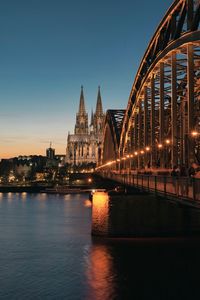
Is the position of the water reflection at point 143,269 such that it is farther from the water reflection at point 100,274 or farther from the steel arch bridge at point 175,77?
the steel arch bridge at point 175,77

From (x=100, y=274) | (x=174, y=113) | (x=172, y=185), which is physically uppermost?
(x=174, y=113)

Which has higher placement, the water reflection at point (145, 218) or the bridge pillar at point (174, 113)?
the bridge pillar at point (174, 113)

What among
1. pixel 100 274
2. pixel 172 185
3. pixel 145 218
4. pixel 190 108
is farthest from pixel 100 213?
pixel 172 185

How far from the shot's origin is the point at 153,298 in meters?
24.9

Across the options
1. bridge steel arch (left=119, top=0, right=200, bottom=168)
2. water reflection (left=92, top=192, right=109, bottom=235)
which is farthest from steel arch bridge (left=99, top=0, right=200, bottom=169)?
water reflection (left=92, top=192, right=109, bottom=235)

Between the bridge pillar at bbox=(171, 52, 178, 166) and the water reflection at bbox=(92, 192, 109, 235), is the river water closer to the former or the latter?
the water reflection at bbox=(92, 192, 109, 235)

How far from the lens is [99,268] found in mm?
31938

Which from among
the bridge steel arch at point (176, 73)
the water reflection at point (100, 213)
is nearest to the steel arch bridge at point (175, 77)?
the bridge steel arch at point (176, 73)

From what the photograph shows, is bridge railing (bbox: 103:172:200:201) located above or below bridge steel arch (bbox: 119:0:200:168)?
below

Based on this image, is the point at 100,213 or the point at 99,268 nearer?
the point at 99,268

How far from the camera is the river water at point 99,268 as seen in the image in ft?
87.1

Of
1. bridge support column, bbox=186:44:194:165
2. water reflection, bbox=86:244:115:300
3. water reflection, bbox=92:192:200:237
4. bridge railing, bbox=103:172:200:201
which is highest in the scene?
bridge support column, bbox=186:44:194:165

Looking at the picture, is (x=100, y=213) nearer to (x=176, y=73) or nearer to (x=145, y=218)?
(x=145, y=218)

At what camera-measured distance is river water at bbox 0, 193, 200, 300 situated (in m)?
26.5
